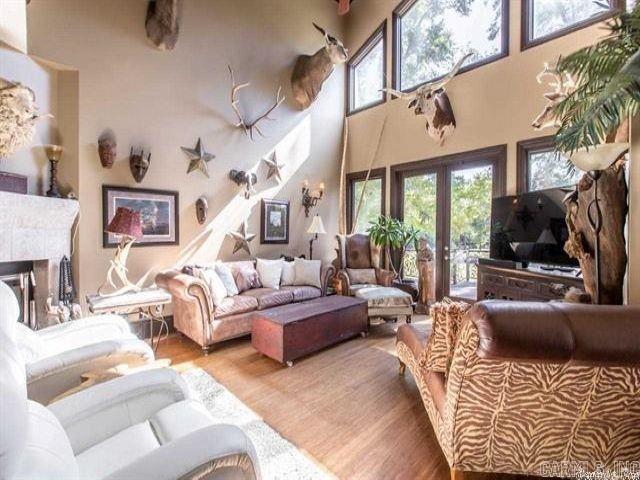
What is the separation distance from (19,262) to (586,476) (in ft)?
14.6

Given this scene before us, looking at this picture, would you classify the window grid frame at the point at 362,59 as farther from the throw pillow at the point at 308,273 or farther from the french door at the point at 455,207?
the throw pillow at the point at 308,273

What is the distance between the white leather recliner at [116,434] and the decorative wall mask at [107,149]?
100 inches

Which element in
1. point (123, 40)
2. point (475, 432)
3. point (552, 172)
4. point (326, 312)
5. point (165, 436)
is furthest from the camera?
point (552, 172)

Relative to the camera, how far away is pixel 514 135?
3961mm

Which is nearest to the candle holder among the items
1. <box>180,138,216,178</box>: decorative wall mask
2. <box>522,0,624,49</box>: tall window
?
<box>180,138,216,178</box>: decorative wall mask

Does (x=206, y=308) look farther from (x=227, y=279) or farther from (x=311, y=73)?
(x=311, y=73)

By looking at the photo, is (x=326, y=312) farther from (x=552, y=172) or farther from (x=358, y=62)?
(x=358, y=62)

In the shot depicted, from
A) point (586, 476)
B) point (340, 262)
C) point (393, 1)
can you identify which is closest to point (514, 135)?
point (340, 262)

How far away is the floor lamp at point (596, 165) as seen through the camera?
5.74 ft

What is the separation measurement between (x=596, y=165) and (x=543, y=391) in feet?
4.69

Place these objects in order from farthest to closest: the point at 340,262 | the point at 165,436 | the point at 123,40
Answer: the point at 340,262 < the point at 123,40 < the point at 165,436

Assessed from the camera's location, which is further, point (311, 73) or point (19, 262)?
point (311, 73)

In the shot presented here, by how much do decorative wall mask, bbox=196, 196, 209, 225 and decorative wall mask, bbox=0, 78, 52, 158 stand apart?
5.64ft

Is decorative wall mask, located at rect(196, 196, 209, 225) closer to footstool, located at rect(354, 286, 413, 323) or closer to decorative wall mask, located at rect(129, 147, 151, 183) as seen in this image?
decorative wall mask, located at rect(129, 147, 151, 183)
